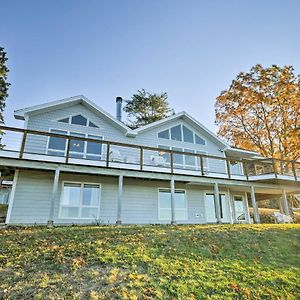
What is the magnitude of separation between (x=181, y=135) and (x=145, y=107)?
16.6 metres

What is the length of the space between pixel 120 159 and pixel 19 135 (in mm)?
4849

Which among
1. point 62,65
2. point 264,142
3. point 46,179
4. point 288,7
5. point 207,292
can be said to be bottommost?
point 207,292

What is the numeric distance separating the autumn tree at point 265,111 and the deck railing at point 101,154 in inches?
321

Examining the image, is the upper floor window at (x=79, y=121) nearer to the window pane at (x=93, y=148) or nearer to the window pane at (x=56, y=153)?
the window pane at (x=93, y=148)

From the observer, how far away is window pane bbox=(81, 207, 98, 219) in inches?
460

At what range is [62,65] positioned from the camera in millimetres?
15914

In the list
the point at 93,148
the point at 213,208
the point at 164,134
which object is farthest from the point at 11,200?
the point at 213,208

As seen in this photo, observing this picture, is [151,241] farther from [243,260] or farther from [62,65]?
[62,65]

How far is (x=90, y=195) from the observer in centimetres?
1210

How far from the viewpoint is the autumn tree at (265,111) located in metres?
22.9

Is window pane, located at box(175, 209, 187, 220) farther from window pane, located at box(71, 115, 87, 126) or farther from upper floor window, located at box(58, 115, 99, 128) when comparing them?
window pane, located at box(71, 115, 87, 126)

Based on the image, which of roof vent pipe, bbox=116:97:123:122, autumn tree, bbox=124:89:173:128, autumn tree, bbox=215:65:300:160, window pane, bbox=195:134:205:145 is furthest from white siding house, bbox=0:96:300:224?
autumn tree, bbox=124:89:173:128

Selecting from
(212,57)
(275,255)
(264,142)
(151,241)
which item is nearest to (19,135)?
(151,241)

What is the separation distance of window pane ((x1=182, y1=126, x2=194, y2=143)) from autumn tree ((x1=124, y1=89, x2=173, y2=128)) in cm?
1496
